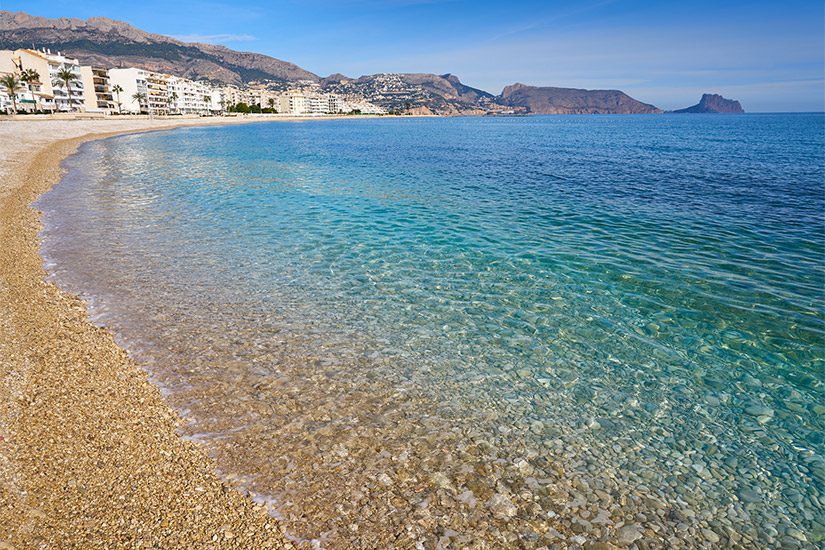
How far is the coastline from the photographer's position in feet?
17.3

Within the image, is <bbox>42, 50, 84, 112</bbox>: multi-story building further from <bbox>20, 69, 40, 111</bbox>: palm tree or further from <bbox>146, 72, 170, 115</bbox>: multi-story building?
<bbox>146, 72, 170, 115</bbox>: multi-story building

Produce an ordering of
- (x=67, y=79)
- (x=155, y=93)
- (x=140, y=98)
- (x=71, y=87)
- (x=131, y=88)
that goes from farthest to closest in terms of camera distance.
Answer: (x=155, y=93), (x=131, y=88), (x=140, y=98), (x=71, y=87), (x=67, y=79)

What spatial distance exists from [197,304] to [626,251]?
14202mm

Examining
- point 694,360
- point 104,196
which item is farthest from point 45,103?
point 694,360

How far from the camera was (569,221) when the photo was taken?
884 inches

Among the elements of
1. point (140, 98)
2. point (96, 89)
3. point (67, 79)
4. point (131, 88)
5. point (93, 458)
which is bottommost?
point (93, 458)

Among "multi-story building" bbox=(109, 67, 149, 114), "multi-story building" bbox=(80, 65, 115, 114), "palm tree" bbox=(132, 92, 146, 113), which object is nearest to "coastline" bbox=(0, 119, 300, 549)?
"multi-story building" bbox=(80, 65, 115, 114)

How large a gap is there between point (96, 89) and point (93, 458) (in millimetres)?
207102

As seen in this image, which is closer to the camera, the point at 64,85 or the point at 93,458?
the point at 93,458

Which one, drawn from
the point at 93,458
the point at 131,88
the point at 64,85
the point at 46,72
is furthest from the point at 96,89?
the point at 93,458

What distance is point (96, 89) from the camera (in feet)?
560

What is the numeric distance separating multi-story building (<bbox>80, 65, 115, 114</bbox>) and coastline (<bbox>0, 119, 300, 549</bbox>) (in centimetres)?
19149

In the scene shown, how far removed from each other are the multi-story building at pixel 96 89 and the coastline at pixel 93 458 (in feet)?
628

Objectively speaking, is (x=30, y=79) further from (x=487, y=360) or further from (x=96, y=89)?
(x=487, y=360)
